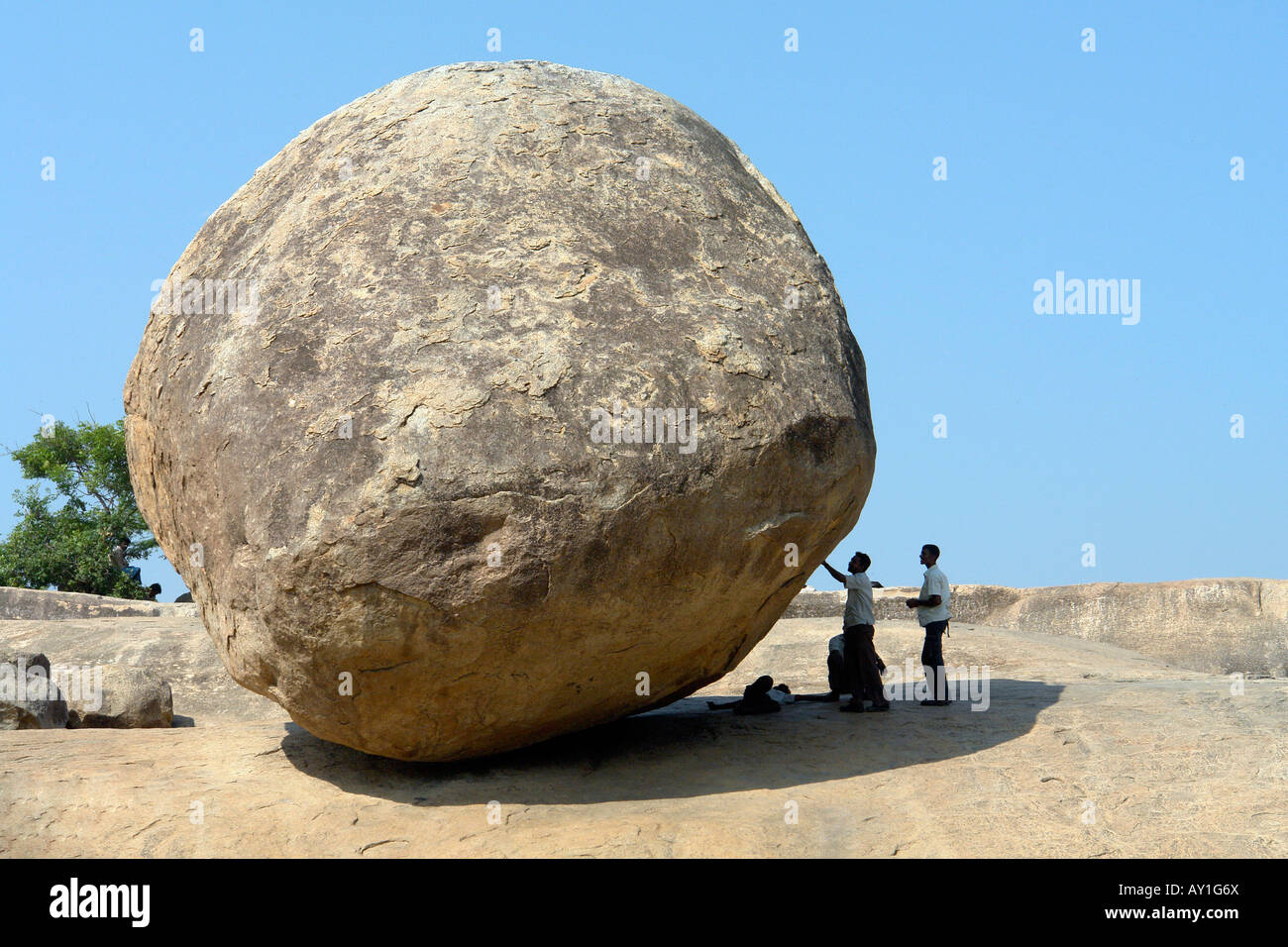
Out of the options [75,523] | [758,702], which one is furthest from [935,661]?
[75,523]

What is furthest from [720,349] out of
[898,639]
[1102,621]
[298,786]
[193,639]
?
[1102,621]

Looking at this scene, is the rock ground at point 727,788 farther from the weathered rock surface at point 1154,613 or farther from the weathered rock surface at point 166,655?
the weathered rock surface at point 1154,613

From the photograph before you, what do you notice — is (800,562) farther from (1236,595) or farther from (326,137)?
(1236,595)

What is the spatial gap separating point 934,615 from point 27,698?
542cm

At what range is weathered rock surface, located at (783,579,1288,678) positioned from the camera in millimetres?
12320

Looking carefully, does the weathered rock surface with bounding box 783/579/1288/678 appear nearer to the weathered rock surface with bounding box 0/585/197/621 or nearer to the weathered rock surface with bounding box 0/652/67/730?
the weathered rock surface with bounding box 0/585/197/621

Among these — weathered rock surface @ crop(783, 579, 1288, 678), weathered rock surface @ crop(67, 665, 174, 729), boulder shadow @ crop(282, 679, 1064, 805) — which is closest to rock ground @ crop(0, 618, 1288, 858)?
boulder shadow @ crop(282, 679, 1064, 805)

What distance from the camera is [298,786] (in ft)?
17.1

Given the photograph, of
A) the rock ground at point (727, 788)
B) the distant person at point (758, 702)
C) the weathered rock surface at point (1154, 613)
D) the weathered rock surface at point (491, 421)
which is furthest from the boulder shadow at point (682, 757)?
the weathered rock surface at point (1154, 613)

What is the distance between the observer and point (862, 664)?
21.5ft

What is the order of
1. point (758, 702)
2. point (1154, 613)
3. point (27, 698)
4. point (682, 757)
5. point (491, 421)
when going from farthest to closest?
1. point (1154, 613)
2. point (27, 698)
3. point (758, 702)
4. point (682, 757)
5. point (491, 421)

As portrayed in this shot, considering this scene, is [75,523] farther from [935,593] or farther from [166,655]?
→ [935,593]

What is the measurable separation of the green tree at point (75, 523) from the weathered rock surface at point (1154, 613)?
12676 millimetres
